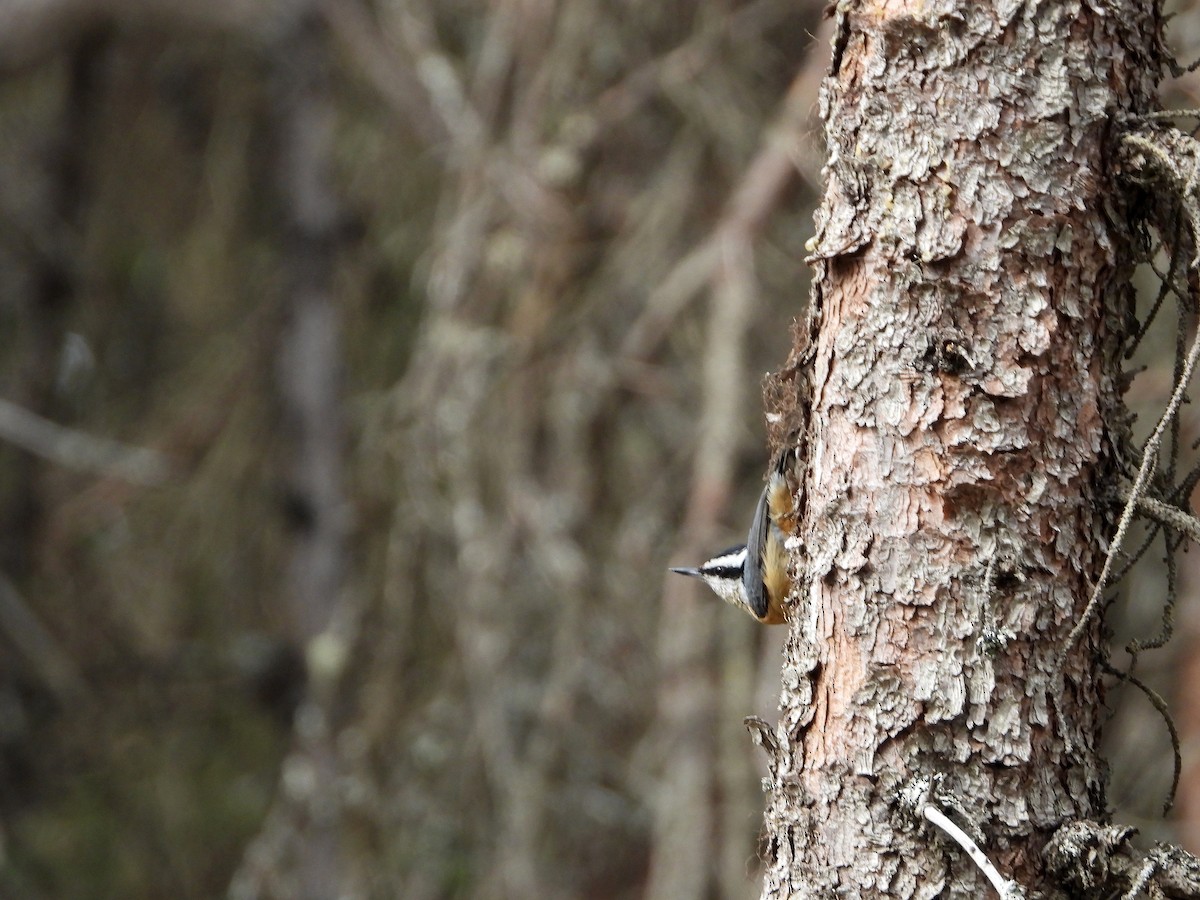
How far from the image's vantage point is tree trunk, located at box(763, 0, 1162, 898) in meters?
1.19

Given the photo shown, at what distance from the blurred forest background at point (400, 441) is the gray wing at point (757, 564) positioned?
0.67 m

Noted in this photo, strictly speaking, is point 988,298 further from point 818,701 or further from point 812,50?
point 812,50

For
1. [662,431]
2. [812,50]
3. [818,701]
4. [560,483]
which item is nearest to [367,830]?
[560,483]

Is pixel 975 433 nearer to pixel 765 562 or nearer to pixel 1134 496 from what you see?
Answer: pixel 1134 496

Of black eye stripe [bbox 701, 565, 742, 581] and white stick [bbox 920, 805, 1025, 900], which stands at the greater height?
black eye stripe [bbox 701, 565, 742, 581]

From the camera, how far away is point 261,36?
432 centimetres

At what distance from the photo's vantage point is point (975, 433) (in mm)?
1210

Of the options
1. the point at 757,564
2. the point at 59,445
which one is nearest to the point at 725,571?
the point at 757,564

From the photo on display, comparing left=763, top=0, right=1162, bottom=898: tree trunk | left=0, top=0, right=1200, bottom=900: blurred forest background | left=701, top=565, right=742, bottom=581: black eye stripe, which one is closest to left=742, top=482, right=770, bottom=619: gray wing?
left=701, top=565, right=742, bottom=581: black eye stripe

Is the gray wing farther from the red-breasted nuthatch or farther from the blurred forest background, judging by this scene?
the blurred forest background

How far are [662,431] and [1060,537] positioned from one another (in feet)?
8.18

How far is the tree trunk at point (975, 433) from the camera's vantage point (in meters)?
1.19

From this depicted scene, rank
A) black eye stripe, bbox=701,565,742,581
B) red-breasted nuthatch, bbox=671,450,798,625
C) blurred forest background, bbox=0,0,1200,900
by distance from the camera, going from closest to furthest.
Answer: red-breasted nuthatch, bbox=671,450,798,625 < black eye stripe, bbox=701,565,742,581 < blurred forest background, bbox=0,0,1200,900

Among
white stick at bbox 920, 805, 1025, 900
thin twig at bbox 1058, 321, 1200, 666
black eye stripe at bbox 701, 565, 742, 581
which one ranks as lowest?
white stick at bbox 920, 805, 1025, 900
